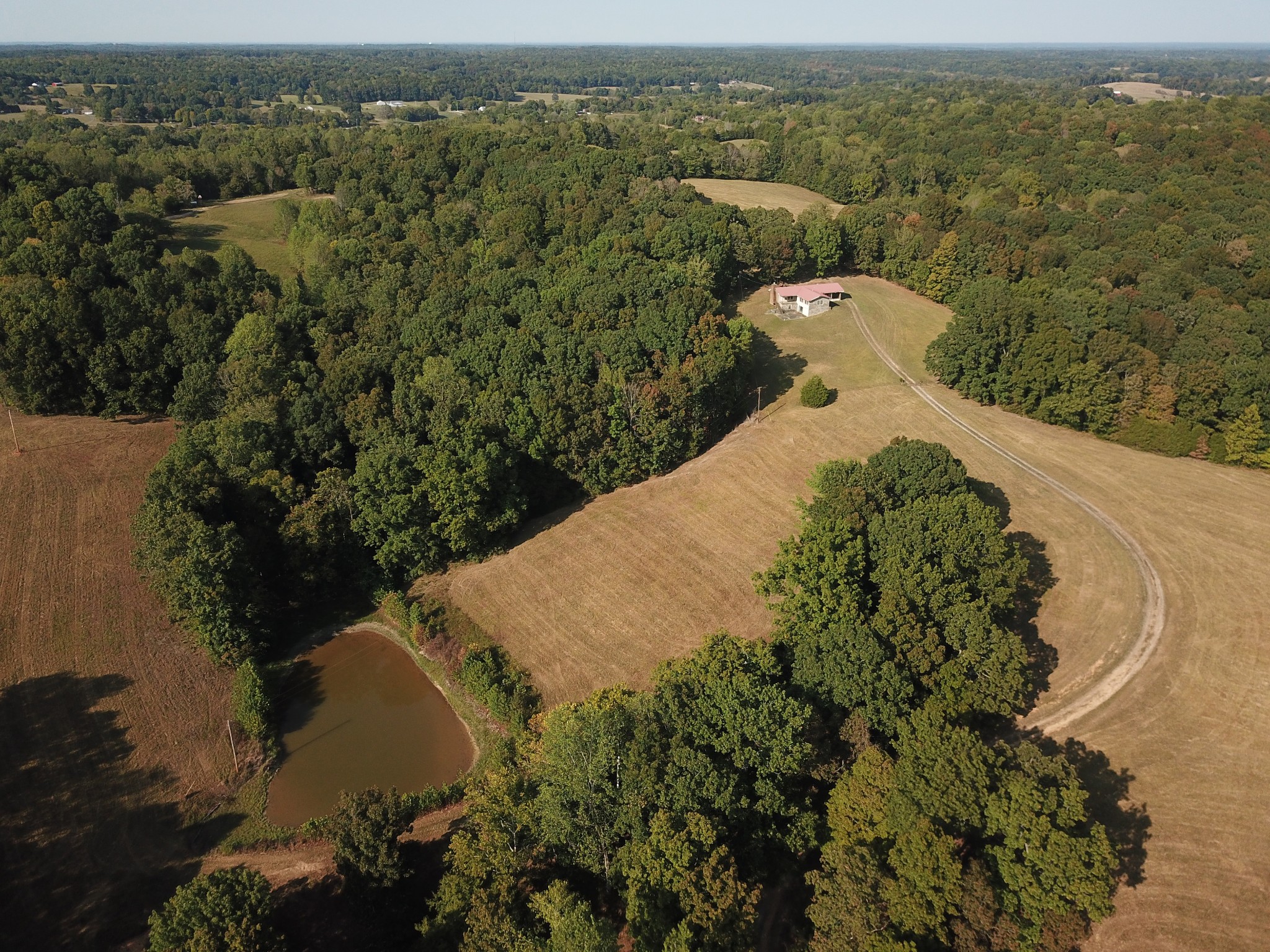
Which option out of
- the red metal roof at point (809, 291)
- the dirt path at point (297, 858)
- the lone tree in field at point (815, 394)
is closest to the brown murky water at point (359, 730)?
the dirt path at point (297, 858)

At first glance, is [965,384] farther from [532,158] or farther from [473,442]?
[532,158]

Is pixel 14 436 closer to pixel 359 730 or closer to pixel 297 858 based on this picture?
pixel 359 730

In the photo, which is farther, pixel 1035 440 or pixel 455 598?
pixel 1035 440

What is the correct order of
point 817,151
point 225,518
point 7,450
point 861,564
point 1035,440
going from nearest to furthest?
point 861,564 → point 225,518 → point 7,450 → point 1035,440 → point 817,151

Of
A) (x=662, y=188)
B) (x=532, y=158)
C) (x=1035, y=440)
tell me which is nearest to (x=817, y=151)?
(x=662, y=188)

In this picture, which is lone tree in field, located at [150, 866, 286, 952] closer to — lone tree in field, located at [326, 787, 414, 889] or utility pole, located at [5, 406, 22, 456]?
lone tree in field, located at [326, 787, 414, 889]

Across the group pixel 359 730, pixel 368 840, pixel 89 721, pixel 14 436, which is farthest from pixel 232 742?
pixel 14 436
